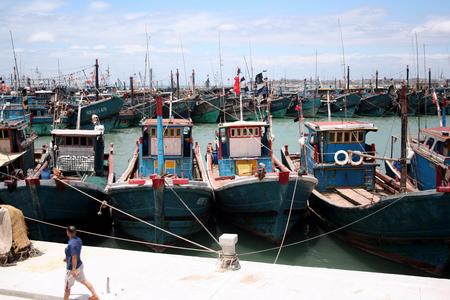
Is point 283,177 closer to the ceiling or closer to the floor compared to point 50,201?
closer to the ceiling

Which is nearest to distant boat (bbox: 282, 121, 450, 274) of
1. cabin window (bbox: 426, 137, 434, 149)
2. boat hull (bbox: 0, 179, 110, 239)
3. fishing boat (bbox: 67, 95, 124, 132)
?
cabin window (bbox: 426, 137, 434, 149)

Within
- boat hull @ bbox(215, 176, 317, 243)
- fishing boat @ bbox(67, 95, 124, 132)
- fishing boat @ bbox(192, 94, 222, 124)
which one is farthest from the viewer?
fishing boat @ bbox(192, 94, 222, 124)

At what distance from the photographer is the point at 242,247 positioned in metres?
15.4

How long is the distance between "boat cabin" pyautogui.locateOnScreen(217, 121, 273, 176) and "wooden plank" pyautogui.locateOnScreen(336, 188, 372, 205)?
8.87 feet

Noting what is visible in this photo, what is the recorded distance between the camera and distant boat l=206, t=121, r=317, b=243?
48.6 ft

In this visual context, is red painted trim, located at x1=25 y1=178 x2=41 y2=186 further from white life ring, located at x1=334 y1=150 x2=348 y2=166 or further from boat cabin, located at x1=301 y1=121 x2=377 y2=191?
white life ring, located at x1=334 y1=150 x2=348 y2=166

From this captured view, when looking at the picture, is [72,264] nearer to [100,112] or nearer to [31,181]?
[31,181]

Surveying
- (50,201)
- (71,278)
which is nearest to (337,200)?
(50,201)

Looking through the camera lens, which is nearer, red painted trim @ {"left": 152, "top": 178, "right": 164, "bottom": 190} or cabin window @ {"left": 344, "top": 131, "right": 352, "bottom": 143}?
red painted trim @ {"left": 152, "top": 178, "right": 164, "bottom": 190}

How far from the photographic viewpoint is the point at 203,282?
9.41m

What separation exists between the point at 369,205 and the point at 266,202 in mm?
3103

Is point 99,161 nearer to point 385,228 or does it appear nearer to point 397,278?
point 385,228

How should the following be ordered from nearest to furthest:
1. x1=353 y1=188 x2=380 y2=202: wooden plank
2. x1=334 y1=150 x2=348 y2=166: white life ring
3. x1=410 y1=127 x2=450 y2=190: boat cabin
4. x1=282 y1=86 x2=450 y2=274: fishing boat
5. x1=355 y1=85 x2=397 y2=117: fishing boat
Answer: x1=282 y1=86 x2=450 y2=274: fishing boat < x1=410 y1=127 x2=450 y2=190: boat cabin < x1=353 y1=188 x2=380 y2=202: wooden plank < x1=334 y1=150 x2=348 y2=166: white life ring < x1=355 y1=85 x2=397 y2=117: fishing boat

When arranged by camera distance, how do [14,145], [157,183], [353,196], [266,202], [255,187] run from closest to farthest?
1. [157,183]
2. [255,187]
3. [266,202]
4. [353,196]
5. [14,145]
